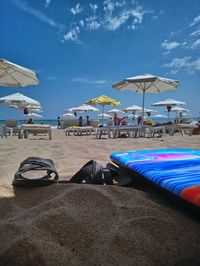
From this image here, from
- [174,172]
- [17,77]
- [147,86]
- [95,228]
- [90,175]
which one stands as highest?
[147,86]

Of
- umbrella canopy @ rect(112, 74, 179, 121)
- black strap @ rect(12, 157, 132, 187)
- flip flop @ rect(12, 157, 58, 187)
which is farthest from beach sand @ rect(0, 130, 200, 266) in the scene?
umbrella canopy @ rect(112, 74, 179, 121)

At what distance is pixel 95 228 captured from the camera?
1126 millimetres

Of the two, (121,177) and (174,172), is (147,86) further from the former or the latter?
(174,172)

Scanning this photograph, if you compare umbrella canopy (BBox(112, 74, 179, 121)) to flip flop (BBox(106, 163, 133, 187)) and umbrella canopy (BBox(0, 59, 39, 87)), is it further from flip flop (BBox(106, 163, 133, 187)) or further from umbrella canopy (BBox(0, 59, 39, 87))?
flip flop (BBox(106, 163, 133, 187))

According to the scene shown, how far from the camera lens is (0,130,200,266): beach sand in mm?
919

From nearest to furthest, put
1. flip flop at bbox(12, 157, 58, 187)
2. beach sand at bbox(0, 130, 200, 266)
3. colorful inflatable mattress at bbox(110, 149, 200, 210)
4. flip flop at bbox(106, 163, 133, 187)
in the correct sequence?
1. beach sand at bbox(0, 130, 200, 266)
2. colorful inflatable mattress at bbox(110, 149, 200, 210)
3. flip flop at bbox(12, 157, 58, 187)
4. flip flop at bbox(106, 163, 133, 187)

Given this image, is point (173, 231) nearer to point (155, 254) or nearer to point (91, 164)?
point (155, 254)

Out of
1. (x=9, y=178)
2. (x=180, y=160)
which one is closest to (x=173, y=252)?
(x=180, y=160)

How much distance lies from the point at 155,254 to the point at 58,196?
0.82 m

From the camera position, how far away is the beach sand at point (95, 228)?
3.01 ft

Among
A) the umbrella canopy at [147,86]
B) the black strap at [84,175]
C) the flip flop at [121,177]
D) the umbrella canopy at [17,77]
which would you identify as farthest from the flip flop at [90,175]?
the umbrella canopy at [147,86]

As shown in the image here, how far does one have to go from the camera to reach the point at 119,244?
3.28 feet

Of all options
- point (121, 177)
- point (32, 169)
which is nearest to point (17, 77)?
point (32, 169)

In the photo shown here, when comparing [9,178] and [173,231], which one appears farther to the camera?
[9,178]
